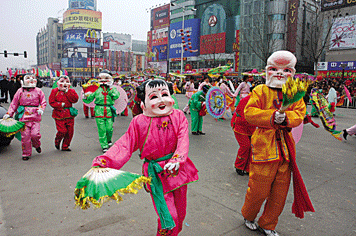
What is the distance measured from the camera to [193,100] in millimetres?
8328

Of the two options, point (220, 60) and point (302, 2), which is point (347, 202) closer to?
point (302, 2)

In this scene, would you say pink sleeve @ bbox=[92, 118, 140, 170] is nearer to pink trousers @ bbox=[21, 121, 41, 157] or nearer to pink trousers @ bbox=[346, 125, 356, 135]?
pink trousers @ bbox=[21, 121, 41, 157]

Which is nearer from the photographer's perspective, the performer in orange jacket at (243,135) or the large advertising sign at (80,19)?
the performer in orange jacket at (243,135)

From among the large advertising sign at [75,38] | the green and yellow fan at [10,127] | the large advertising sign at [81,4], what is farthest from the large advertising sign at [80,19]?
the green and yellow fan at [10,127]

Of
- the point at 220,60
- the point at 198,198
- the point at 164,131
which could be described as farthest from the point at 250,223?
the point at 220,60

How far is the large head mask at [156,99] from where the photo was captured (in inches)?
99.1

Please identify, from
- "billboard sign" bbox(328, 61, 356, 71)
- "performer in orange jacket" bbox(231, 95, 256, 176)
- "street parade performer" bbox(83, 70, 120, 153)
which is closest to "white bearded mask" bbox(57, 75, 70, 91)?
"street parade performer" bbox(83, 70, 120, 153)

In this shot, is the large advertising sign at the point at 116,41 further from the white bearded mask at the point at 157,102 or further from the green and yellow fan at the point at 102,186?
the green and yellow fan at the point at 102,186

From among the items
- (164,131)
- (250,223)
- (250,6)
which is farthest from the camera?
(250,6)

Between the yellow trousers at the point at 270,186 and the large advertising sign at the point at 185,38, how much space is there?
152 feet

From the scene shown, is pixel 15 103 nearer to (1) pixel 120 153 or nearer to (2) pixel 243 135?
(1) pixel 120 153

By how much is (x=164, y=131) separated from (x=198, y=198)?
5.94 ft

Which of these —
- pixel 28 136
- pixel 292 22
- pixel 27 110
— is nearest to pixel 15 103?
pixel 27 110

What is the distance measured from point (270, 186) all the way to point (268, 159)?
12.0 inches
